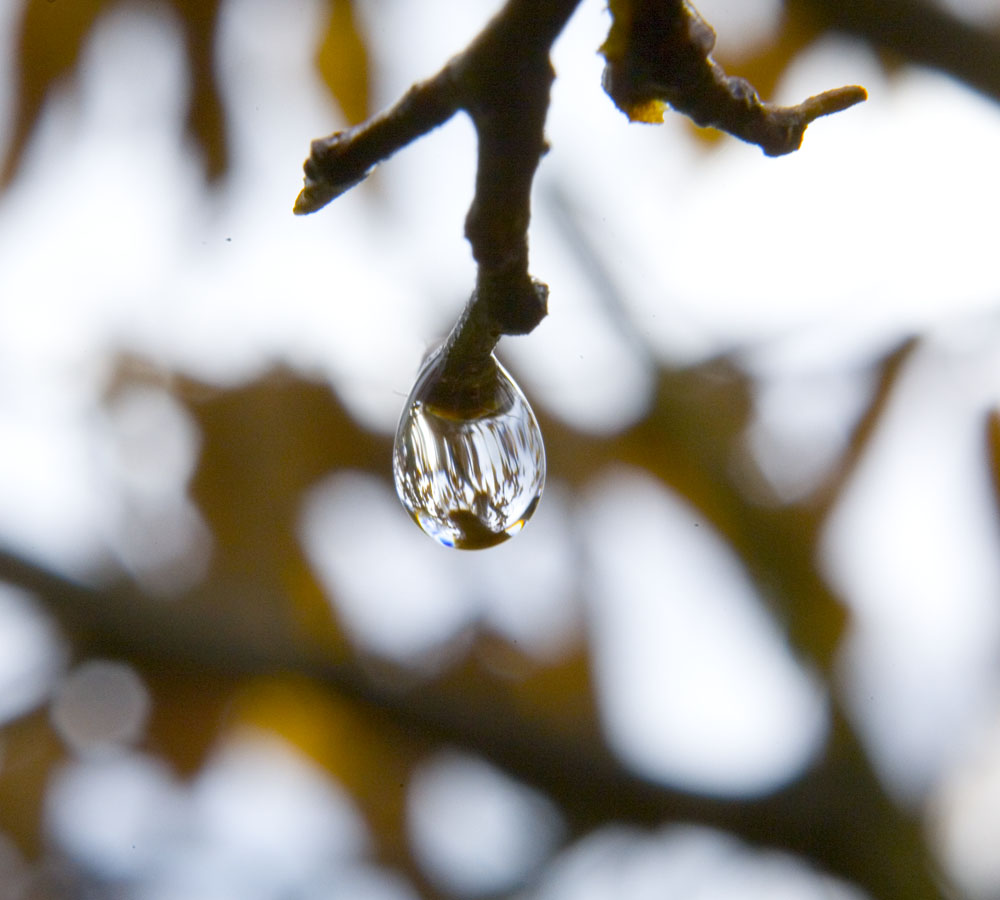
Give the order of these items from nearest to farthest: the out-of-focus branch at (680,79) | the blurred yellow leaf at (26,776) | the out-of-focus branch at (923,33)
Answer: the out-of-focus branch at (680,79)
the out-of-focus branch at (923,33)
the blurred yellow leaf at (26,776)

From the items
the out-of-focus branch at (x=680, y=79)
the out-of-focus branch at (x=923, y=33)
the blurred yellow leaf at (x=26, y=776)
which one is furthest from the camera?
the blurred yellow leaf at (x=26, y=776)

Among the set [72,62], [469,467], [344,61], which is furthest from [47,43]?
[469,467]

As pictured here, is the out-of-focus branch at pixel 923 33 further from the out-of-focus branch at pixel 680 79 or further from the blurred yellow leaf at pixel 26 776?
the blurred yellow leaf at pixel 26 776

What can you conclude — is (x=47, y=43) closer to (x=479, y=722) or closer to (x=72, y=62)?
(x=72, y=62)

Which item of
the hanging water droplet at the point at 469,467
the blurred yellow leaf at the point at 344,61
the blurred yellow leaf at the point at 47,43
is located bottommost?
the hanging water droplet at the point at 469,467

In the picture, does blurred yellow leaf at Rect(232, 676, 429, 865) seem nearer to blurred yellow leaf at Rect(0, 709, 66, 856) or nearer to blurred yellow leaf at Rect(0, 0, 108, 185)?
blurred yellow leaf at Rect(0, 709, 66, 856)

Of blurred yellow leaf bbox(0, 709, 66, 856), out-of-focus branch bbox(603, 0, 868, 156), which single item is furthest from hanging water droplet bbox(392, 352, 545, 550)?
blurred yellow leaf bbox(0, 709, 66, 856)

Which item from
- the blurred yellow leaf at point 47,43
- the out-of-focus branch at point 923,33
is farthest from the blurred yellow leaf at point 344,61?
the out-of-focus branch at point 923,33
